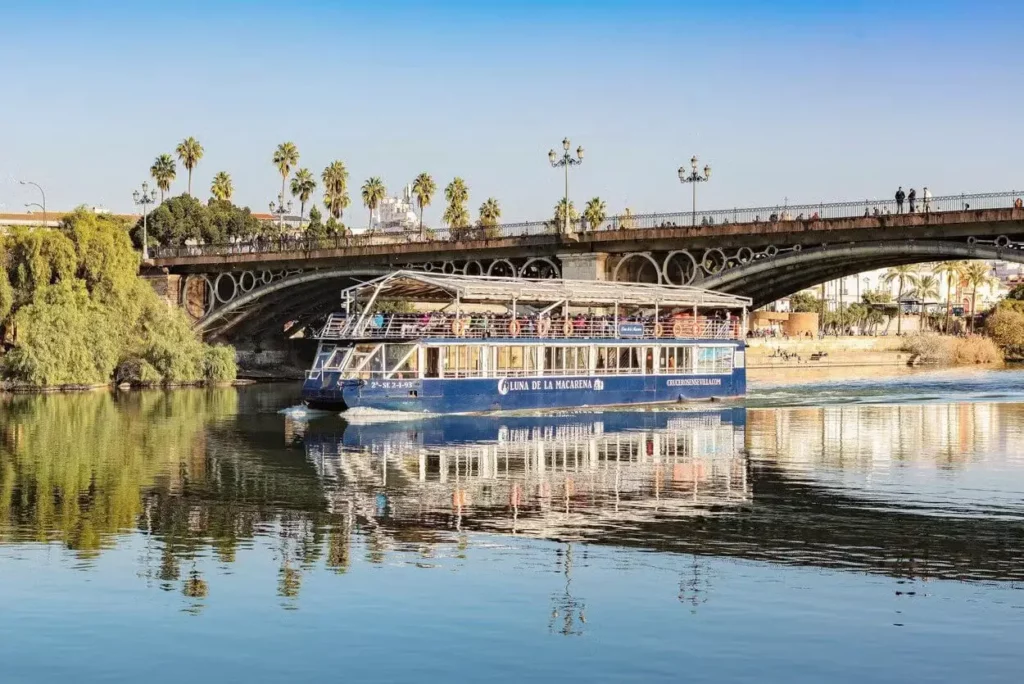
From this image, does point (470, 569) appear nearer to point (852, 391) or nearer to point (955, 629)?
point (955, 629)

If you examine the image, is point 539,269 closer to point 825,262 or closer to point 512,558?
point 825,262

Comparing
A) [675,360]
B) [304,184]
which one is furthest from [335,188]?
[675,360]

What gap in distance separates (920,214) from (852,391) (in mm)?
18889

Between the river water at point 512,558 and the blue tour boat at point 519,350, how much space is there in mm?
6291

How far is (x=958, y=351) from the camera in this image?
13188 centimetres

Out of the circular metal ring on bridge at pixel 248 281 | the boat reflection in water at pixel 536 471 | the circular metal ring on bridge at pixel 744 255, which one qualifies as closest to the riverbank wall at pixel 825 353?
the circular metal ring on bridge at pixel 744 255

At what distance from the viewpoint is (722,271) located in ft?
256

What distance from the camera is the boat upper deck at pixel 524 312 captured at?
203 ft

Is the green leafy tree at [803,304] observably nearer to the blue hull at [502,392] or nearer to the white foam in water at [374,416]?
the blue hull at [502,392]

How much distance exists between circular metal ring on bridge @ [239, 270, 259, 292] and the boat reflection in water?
53.0 m

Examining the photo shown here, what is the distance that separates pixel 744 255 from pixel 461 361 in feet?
73.5

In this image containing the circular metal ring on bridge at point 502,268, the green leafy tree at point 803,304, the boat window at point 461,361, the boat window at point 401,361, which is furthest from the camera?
the green leafy tree at point 803,304

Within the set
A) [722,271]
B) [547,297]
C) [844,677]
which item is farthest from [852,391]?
[844,677]

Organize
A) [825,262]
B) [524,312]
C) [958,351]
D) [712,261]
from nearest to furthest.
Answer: [524,312], [825,262], [712,261], [958,351]
